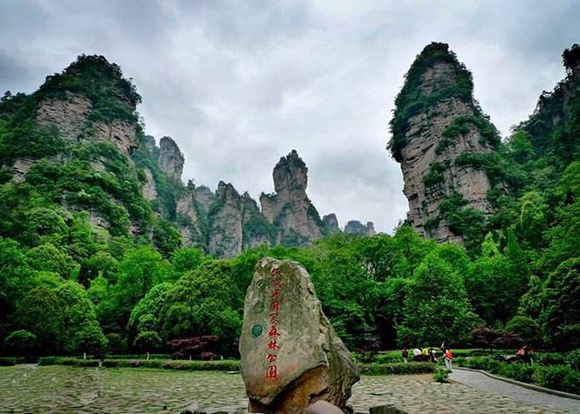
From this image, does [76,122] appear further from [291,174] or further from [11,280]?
[291,174]

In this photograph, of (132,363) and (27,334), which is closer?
(132,363)

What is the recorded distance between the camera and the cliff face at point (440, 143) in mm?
44781

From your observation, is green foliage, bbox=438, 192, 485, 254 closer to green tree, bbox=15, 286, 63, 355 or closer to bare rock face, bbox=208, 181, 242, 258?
green tree, bbox=15, 286, 63, 355

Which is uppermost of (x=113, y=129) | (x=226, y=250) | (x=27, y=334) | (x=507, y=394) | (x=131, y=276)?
(x=113, y=129)

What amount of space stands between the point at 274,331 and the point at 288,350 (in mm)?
374

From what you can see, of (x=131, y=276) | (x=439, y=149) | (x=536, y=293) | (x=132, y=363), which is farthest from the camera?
(x=439, y=149)

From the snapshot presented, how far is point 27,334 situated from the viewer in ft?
66.2

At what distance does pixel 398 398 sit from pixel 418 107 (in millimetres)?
52260

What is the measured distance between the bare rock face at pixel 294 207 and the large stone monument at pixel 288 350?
77209mm

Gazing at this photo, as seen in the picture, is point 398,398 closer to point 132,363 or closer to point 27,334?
point 132,363

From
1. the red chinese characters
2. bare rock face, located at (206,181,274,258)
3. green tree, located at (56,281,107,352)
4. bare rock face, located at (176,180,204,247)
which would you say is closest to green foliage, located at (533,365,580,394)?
the red chinese characters

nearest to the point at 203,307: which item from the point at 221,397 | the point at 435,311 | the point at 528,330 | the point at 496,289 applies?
the point at 435,311

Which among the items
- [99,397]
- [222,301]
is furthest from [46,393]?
[222,301]

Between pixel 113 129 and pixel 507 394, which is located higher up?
pixel 113 129
